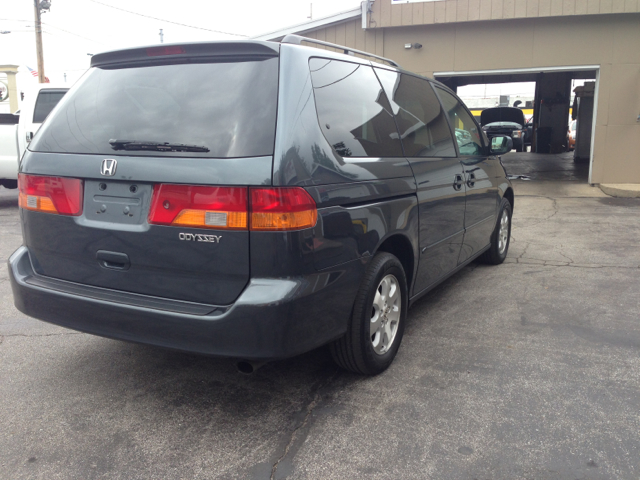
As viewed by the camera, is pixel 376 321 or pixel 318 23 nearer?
pixel 376 321

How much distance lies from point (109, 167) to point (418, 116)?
6.89 feet

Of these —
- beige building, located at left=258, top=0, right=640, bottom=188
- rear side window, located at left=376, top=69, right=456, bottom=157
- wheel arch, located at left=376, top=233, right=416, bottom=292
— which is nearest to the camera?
wheel arch, located at left=376, top=233, right=416, bottom=292

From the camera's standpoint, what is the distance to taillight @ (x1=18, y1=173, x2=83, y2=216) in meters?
2.69

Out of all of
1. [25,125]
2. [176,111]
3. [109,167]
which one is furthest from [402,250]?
[25,125]

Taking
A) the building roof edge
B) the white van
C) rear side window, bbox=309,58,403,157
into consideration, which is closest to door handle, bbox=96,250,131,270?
rear side window, bbox=309,58,403,157

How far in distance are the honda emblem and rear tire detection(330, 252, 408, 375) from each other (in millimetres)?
1330

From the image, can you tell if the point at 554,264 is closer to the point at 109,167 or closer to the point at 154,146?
the point at 154,146

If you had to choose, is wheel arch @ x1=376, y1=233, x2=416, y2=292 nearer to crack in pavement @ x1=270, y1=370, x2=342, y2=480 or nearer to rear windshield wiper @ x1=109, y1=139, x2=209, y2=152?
crack in pavement @ x1=270, y1=370, x2=342, y2=480

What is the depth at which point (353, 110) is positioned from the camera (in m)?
2.99

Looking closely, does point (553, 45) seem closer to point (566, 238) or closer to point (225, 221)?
point (566, 238)

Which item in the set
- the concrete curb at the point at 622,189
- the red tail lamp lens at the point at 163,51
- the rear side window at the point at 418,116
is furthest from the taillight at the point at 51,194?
the concrete curb at the point at 622,189

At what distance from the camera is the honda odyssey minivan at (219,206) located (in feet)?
7.85

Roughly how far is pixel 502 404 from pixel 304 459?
1114 millimetres

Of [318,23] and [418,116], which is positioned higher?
[318,23]
